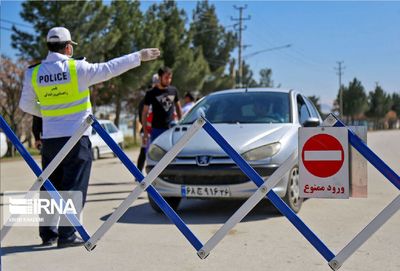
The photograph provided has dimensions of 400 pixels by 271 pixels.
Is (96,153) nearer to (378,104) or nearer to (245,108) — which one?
(245,108)

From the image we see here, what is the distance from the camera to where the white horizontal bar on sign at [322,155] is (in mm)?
3115

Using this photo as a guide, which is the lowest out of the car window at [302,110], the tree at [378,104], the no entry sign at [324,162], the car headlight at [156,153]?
the tree at [378,104]

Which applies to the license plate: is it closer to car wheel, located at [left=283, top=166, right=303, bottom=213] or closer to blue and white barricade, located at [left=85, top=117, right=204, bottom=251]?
car wheel, located at [left=283, top=166, right=303, bottom=213]

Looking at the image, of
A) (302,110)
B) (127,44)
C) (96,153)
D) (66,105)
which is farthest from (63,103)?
(127,44)

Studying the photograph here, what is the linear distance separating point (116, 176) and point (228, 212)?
19.2 feet

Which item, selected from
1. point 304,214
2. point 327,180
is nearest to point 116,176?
point 304,214

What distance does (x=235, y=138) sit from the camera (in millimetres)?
6277

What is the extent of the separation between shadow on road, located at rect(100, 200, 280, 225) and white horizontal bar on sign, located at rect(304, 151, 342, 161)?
3187 millimetres

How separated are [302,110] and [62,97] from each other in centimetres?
382

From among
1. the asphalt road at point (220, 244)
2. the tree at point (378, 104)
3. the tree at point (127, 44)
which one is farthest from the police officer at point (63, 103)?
the tree at point (378, 104)

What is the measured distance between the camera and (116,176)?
40.1 ft

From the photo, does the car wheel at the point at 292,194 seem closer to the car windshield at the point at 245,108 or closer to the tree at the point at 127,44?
the car windshield at the point at 245,108

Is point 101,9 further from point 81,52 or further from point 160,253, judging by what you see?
point 160,253

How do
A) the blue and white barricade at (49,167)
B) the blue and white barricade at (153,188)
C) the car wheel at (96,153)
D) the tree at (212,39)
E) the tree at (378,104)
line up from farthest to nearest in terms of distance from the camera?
the tree at (378,104) → the tree at (212,39) → the car wheel at (96,153) → the blue and white barricade at (49,167) → the blue and white barricade at (153,188)
